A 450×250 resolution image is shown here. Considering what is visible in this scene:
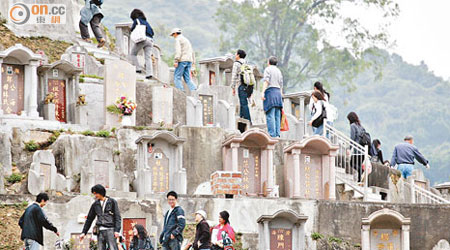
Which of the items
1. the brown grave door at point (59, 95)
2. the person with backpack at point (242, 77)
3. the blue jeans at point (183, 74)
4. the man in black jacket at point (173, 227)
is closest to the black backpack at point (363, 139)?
the person with backpack at point (242, 77)

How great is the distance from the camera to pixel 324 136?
26.6 meters

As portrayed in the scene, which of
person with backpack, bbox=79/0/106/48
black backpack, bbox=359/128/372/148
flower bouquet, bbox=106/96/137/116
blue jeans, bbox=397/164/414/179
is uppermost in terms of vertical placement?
person with backpack, bbox=79/0/106/48

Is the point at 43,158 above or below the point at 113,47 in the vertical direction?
below

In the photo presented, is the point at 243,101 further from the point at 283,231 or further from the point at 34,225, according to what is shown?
the point at 34,225

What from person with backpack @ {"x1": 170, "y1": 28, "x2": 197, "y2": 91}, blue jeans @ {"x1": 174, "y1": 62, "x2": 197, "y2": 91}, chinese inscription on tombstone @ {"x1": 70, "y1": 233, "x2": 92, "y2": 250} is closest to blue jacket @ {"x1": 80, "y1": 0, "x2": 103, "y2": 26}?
person with backpack @ {"x1": 170, "y1": 28, "x2": 197, "y2": 91}

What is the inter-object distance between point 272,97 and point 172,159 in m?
3.57

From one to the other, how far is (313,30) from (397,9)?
4.60 m

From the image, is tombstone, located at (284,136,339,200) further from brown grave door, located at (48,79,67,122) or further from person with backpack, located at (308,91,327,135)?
brown grave door, located at (48,79,67,122)

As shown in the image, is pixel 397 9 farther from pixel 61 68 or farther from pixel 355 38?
pixel 61 68

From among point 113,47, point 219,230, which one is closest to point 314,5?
point 113,47

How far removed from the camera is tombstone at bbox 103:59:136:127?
27.8 m

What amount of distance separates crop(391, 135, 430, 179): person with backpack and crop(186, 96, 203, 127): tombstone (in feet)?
18.6

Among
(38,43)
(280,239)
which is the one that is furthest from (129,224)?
(38,43)

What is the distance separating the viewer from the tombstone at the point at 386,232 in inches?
898
